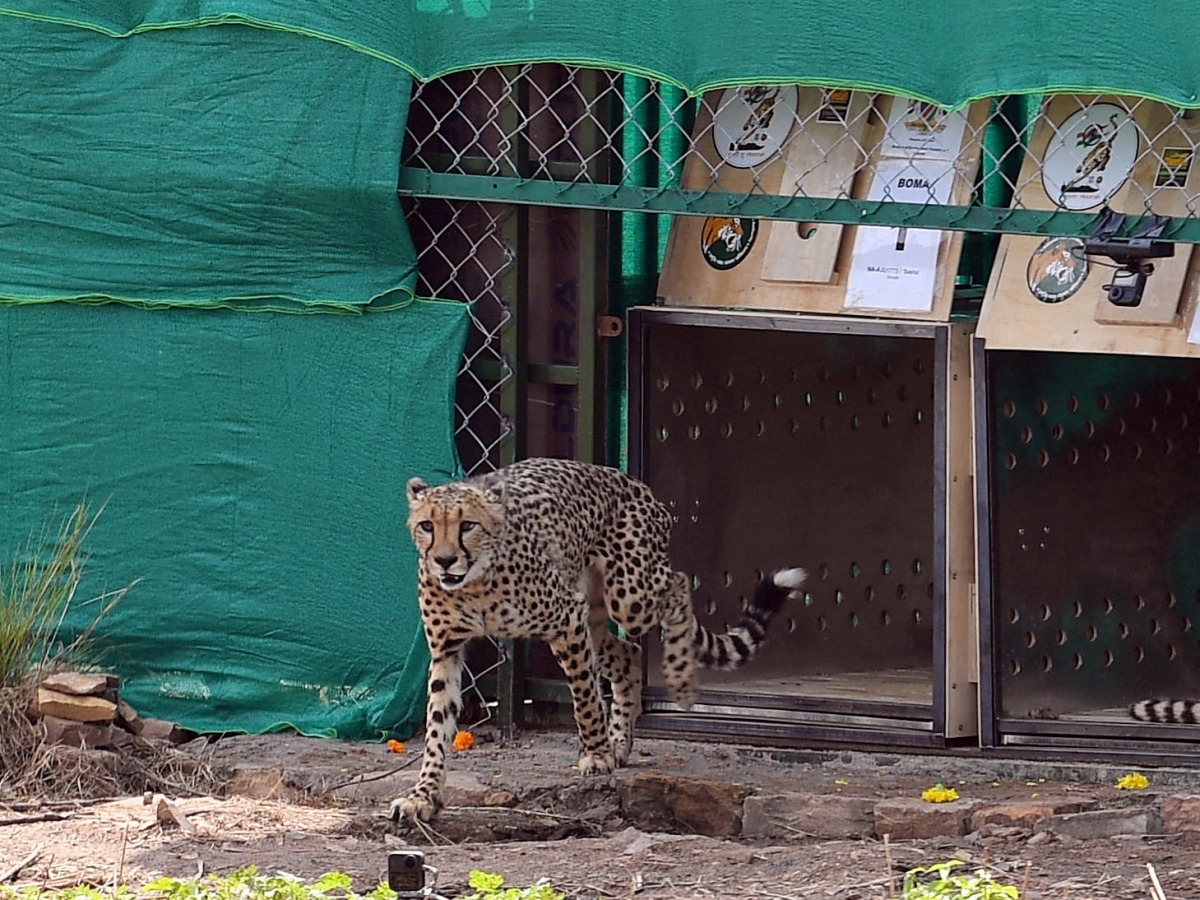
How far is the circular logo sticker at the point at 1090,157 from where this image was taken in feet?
18.7

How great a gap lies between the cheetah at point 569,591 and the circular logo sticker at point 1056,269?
1.11m

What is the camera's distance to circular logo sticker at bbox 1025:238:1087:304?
5.73 metres

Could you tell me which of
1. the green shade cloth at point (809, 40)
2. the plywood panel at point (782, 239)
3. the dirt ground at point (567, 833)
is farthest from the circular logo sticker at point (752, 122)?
the dirt ground at point (567, 833)

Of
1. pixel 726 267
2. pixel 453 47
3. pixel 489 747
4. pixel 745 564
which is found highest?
pixel 453 47

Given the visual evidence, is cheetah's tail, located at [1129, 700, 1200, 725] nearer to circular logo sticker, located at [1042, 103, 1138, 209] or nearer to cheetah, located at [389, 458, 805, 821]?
cheetah, located at [389, 458, 805, 821]

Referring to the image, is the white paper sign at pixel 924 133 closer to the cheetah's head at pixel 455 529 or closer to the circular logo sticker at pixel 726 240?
the circular logo sticker at pixel 726 240

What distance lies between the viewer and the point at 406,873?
3850 mm

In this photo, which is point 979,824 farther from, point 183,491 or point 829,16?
point 183,491

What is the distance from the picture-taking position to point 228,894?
13.1ft

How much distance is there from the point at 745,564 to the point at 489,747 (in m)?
1.10

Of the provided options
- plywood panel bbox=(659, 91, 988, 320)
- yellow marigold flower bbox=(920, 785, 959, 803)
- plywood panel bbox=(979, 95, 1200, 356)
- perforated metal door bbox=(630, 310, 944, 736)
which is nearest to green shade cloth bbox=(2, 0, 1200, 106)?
plywood panel bbox=(979, 95, 1200, 356)

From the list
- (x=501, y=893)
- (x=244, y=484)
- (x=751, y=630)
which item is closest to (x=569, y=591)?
(x=751, y=630)

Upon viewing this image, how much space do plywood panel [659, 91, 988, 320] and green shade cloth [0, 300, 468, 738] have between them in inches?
28.4

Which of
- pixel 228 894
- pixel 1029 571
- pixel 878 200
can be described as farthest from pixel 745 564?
pixel 228 894
